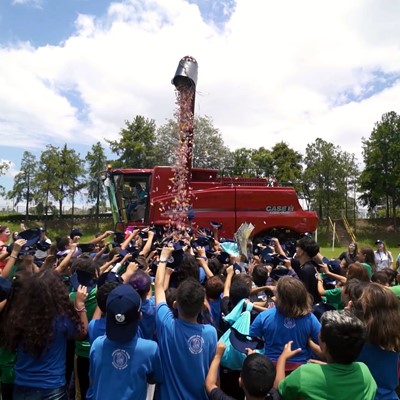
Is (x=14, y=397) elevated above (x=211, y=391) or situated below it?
below

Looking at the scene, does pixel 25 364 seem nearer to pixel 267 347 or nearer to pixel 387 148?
pixel 267 347

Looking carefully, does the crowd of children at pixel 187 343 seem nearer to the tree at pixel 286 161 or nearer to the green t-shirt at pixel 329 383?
the green t-shirt at pixel 329 383

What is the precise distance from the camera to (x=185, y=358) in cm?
245

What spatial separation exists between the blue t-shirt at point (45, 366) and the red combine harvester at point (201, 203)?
795 cm

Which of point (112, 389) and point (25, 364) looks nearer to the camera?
point (112, 389)

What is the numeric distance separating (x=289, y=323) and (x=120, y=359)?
1.24 m

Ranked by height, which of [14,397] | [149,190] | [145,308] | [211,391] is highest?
[149,190]

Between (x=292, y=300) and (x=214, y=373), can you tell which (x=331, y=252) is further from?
(x=214, y=373)

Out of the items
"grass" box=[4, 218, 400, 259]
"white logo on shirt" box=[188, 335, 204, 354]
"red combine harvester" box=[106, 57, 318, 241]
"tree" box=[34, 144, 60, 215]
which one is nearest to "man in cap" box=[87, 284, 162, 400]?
"white logo on shirt" box=[188, 335, 204, 354]

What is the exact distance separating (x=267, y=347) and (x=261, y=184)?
10645 millimetres

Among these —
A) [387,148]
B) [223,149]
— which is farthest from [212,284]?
[223,149]

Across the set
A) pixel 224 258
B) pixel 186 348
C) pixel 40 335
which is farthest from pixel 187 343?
pixel 224 258

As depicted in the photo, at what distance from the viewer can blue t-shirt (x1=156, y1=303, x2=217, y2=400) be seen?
2.44 meters

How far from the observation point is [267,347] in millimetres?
2930
